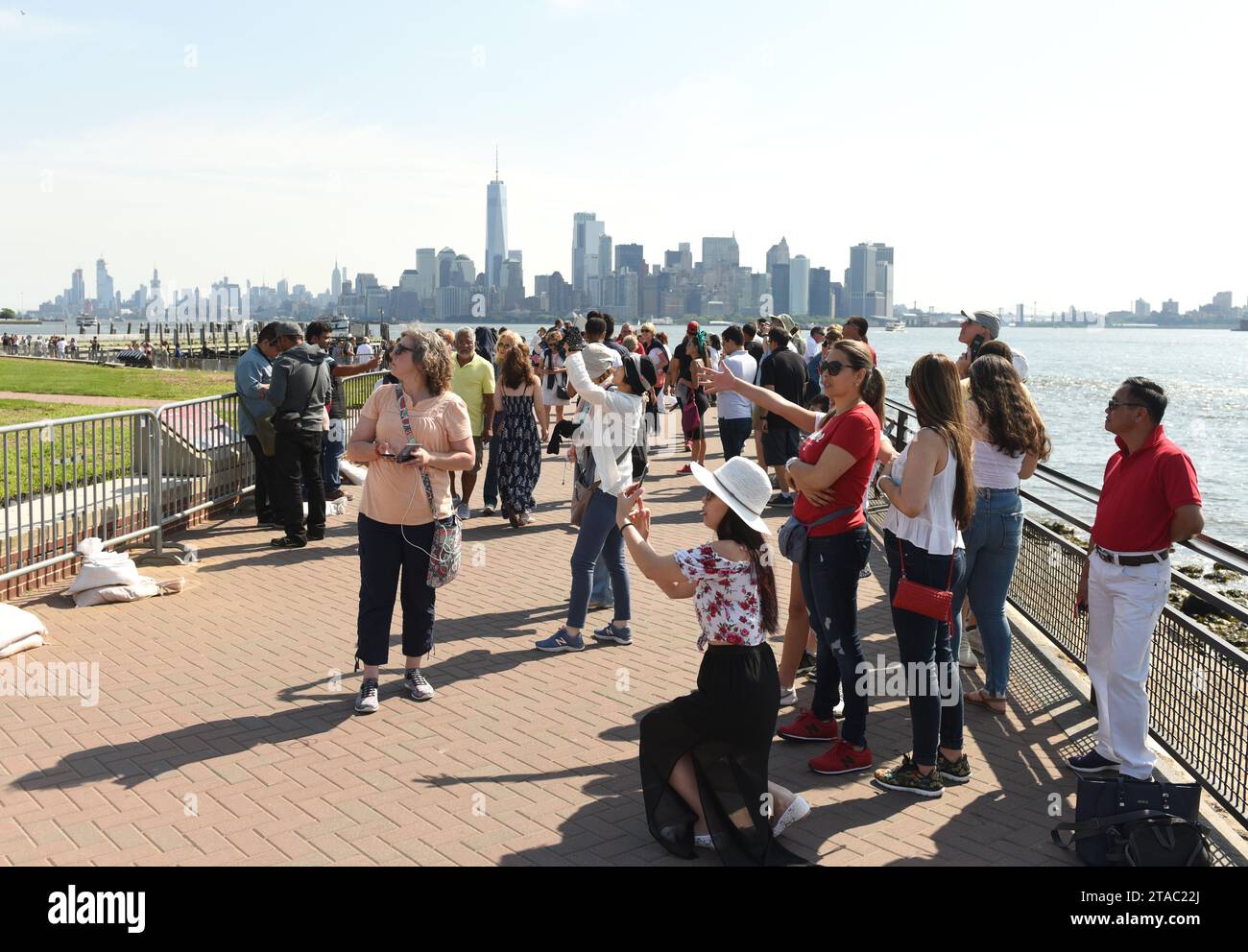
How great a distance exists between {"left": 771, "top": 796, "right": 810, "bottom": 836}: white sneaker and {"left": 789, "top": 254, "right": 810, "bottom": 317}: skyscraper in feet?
497

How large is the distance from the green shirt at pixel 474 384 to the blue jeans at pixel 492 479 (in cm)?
32

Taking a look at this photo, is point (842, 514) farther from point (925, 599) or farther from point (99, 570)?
point (99, 570)

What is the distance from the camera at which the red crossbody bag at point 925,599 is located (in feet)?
16.6

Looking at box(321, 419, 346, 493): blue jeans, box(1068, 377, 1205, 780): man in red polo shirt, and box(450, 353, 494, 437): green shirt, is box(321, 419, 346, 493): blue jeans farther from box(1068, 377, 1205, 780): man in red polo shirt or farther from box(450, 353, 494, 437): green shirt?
box(1068, 377, 1205, 780): man in red polo shirt

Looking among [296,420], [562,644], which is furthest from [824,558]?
[296,420]

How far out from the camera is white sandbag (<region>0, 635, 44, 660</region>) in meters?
6.91

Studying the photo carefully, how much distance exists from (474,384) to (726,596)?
7358 millimetres

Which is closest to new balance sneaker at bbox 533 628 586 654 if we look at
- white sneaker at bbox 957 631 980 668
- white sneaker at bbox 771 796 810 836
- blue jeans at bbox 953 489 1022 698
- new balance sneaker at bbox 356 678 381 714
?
new balance sneaker at bbox 356 678 381 714

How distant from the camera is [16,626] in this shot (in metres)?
7.02

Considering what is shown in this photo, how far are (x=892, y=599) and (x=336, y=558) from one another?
619 centimetres

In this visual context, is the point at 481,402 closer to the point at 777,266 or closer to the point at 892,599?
the point at 892,599

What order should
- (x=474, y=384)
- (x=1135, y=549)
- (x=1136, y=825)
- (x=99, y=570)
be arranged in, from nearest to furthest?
(x=1136, y=825) → (x=1135, y=549) → (x=99, y=570) → (x=474, y=384)

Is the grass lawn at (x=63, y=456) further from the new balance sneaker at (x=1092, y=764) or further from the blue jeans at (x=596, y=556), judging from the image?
the new balance sneaker at (x=1092, y=764)

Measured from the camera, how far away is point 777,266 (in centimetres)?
14388
